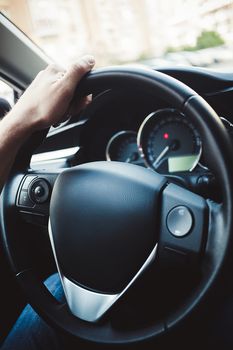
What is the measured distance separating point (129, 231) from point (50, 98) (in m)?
0.33

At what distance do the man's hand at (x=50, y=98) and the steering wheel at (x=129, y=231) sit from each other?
27mm

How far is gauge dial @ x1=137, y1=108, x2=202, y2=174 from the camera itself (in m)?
1.60

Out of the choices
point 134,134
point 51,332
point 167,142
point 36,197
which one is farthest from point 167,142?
point 51,332

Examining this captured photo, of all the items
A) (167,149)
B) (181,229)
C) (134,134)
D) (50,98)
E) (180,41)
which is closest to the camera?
(181,229)

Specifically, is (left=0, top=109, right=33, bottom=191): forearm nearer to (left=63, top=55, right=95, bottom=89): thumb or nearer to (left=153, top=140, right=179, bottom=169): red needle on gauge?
(left=63, top=55, right=95, bottom=89): thumb

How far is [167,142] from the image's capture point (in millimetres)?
1682

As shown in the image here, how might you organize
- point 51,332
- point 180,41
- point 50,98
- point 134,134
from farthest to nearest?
point 180,41
point 134,134
point 51,332
point 50,98

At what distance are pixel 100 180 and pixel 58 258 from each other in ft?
0.64

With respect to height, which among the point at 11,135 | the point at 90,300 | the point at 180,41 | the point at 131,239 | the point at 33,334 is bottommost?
the point at 33,334

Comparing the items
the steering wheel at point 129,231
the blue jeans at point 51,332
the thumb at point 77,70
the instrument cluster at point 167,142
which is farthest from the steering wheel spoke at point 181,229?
the instrument cluster at point 167,142

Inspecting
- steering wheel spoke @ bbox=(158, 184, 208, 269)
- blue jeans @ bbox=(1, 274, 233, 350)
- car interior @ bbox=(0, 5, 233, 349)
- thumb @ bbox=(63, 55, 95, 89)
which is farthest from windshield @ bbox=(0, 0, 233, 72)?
blue jeans @ bbox=(1, 274, 233, 350)

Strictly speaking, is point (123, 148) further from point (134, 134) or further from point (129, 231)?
point (129, 231)

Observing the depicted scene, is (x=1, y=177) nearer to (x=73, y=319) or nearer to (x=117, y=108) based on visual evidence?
(x=73, y=319)

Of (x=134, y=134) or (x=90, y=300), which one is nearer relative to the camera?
(x=90, y=300)
